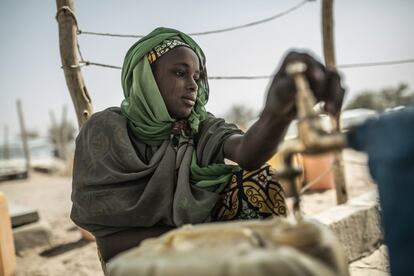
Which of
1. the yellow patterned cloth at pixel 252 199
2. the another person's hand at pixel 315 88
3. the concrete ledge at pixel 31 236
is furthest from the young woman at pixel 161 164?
the concrete ledge at pixel 31 236

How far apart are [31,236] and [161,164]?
377cm

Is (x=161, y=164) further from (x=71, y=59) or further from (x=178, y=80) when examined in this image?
(x=71, y=59)

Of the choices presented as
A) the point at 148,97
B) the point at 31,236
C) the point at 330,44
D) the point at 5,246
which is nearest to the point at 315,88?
the point at 148,97

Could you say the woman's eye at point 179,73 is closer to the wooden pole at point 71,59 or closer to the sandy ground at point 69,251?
the sandy ground at point 69,251

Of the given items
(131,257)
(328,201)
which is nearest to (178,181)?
(131,257)

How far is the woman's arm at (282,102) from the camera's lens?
0.97 m

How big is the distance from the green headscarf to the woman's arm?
66cm

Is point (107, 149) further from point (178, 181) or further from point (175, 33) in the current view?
point (175, 33)

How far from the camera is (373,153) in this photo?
77cm

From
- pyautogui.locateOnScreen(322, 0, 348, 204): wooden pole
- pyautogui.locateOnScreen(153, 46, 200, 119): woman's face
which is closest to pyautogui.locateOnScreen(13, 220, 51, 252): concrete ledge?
pyautogui.locateOnScreen(153, 46, 200, 119): woman's face

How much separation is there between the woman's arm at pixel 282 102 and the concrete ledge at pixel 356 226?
1688 millimetres

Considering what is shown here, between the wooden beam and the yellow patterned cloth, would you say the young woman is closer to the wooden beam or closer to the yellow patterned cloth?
the yellow patterned cloth

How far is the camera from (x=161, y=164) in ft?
5.73

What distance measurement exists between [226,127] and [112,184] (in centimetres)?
68
